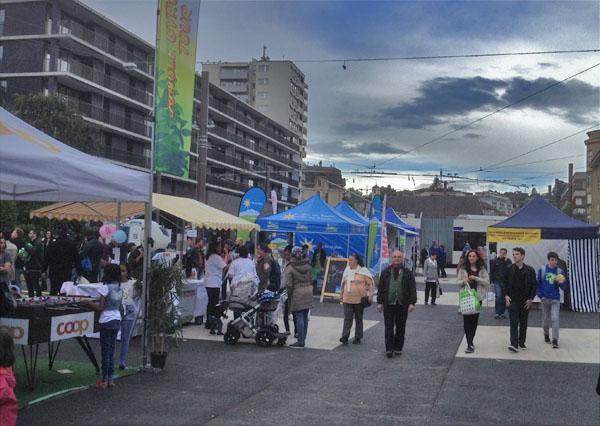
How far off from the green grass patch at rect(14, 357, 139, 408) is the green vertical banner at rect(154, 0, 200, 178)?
9.92 ft

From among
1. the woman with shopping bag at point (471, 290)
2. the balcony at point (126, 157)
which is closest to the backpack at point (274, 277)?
the woman with shopping bag at point (471, 290)

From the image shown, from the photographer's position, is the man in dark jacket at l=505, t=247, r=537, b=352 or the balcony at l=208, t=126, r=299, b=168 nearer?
the man in dark jacket at l=505, t=247, r=537, b=352

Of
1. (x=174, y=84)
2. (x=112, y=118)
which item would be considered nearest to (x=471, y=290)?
(x=174, y=84)

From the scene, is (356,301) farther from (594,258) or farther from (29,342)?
(594,258)

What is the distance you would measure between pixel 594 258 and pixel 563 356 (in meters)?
8.22

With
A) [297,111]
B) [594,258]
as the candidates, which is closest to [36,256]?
[594,258]

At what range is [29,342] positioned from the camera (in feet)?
22.6

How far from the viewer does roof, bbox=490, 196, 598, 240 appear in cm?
1733

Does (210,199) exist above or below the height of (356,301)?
above

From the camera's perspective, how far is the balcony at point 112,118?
4731cm

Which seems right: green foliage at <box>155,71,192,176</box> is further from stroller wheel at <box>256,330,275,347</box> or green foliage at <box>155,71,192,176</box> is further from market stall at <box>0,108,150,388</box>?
stroller wheel at <box>256,330,275,347</box>

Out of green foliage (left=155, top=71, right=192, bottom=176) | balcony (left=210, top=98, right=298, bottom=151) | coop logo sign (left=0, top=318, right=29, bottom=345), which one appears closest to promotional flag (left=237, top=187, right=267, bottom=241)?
green foliage (left=155, top=71, right=192, bottom=176)

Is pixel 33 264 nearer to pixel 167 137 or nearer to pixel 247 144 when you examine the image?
pixel 167 137

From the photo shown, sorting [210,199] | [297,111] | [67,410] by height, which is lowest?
[67,410]
